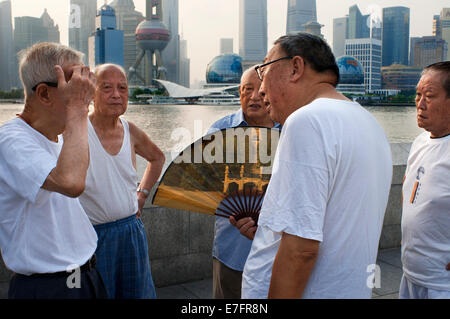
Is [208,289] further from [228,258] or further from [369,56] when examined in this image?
[369,56]

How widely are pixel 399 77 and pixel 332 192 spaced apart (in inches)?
1720

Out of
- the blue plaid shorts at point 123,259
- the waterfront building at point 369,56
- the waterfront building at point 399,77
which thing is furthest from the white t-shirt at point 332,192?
the waterfront building at point 369,56

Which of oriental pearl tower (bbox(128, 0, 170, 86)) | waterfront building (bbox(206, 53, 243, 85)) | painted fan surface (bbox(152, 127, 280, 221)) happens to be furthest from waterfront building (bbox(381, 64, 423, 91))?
oriental pearl tower (bbox(128, 0, 170, 86))

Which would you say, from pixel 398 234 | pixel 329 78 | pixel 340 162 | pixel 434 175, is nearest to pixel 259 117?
pixel 434 175

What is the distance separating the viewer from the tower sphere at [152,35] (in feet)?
342

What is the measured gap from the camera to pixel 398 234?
20.7 ft

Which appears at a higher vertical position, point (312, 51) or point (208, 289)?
point (312, 51)

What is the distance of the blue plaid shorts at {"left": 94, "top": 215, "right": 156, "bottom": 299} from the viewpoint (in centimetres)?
300

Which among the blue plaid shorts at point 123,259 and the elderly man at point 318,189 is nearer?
the elderly man at point 318,189

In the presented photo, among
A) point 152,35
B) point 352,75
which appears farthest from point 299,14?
point 152,35

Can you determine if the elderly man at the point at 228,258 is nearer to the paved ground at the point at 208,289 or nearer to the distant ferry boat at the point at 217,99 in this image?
the paved ground at the point at 208,289

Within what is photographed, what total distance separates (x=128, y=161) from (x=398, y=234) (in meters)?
4.53

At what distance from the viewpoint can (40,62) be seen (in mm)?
2062


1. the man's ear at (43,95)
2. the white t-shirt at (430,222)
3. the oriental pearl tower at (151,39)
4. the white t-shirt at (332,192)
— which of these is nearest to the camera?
the white t-shirt at (332,192)
